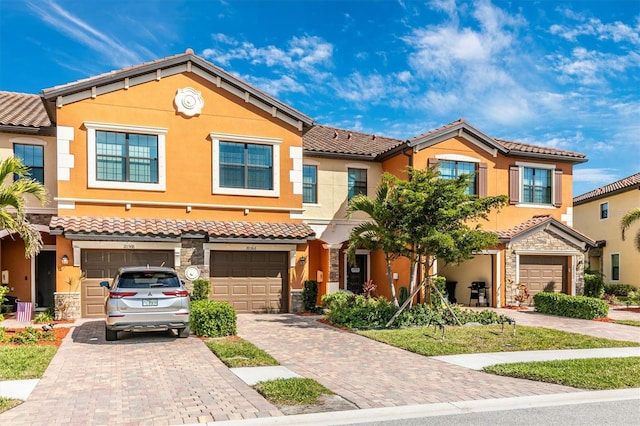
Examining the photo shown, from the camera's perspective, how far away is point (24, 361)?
9812 millimetres

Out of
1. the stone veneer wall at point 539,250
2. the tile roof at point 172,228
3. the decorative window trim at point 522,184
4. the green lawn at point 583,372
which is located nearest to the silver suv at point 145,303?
the tile roof at point 172,228

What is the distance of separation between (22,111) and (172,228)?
7.89 m

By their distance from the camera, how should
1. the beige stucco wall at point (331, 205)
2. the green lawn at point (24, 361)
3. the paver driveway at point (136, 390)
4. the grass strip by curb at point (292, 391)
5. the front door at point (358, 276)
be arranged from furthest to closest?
the front door at point (358, 276) → the beige stucco wall at point (331, 205) → the green lawn at point (24, 361) → the grass strip by curb at point (292, 391) → the paver driveway at point (136, 390)

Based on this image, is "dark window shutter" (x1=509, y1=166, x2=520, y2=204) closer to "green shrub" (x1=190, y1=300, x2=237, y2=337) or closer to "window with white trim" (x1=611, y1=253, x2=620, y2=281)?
"window with white trim" (x1=611, y1=253, x2=620, y2=281)

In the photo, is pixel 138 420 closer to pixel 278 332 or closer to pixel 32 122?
pixel 278 332

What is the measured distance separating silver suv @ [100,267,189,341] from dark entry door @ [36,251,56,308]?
8.68m

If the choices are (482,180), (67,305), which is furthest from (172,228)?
(482,180)

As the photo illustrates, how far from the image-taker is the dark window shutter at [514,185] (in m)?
22.6

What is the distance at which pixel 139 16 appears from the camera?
13586mm

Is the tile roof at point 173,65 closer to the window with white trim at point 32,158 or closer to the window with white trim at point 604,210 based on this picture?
the window with white trim at point 32,158

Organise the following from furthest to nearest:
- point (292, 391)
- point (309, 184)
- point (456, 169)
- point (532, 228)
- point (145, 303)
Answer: point (456, 169) < point (532, 228) < point (309, 184) < point (145, 303) < point (292, 391)

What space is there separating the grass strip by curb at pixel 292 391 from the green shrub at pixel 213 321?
4887 mm

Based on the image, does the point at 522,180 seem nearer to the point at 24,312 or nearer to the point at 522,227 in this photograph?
the point at 522,227

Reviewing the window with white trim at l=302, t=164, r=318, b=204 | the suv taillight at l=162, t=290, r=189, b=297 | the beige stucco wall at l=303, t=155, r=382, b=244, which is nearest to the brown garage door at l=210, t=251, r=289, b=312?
the beige stucco wall at l=303, t=155, r=382, b=244
